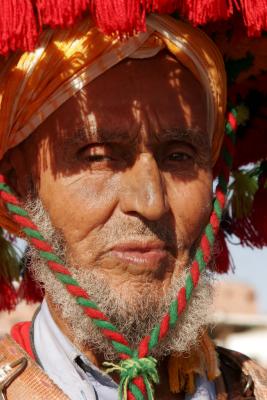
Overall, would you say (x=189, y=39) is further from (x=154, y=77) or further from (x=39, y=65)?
(x=39, y=65)

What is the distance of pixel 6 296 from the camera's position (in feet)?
13.2

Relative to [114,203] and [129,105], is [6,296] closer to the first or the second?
[114,203]

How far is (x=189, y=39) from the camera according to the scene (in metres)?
3.40

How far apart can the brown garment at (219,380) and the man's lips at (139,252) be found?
1.46 feet

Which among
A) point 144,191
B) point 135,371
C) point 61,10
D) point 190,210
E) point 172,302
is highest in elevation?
point 61,10

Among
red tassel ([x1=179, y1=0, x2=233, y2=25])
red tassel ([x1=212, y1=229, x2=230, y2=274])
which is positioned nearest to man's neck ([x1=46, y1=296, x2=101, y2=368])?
red tassel ([x1=212, y1=229, x2=230, y2=274])

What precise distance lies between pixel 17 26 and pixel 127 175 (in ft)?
2.14

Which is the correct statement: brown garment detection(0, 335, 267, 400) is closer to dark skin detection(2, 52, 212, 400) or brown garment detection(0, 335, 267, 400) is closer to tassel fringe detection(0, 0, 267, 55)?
dark skin detection(2, 52, 212, 400)

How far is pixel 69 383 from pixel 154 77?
104 centimetres

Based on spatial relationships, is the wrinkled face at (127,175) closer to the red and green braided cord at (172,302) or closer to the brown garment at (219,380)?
the red and green braided cord at (172,302)

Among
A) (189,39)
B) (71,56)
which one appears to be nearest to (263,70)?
(189,39)

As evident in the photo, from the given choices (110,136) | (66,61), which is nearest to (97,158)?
(110,136)

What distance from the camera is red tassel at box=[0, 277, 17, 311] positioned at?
13.2 feet

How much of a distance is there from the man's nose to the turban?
0.33m
